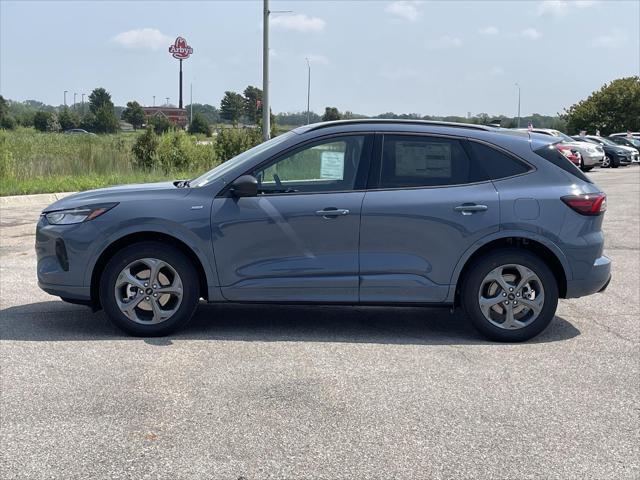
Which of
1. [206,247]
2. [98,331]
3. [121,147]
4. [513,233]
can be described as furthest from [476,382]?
[121,147]

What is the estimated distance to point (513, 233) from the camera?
5.99 metres

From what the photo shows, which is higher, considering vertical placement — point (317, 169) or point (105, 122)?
point (105, 122)

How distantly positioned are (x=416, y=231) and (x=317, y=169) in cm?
94

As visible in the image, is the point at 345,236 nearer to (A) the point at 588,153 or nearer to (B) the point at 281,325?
(B) the point at 281,325

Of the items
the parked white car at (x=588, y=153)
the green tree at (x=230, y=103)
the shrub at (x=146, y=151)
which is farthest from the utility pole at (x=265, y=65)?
the green tree at (x=230, y=103)

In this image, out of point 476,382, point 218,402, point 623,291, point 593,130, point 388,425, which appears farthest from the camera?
point 593,130

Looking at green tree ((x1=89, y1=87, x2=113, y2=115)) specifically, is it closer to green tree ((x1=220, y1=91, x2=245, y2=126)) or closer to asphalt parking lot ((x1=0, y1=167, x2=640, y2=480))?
green tree ((x1=220, y1=91, x2=245, y2=126))

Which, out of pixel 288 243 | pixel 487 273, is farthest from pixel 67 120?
pixel 487 273

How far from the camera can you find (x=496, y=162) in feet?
20.2

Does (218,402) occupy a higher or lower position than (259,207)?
lower

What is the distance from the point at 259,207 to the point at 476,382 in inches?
83.5

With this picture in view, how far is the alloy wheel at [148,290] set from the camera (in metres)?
Answer: 5.92

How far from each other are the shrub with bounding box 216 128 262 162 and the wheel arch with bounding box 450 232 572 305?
1873cm

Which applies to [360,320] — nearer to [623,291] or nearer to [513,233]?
[513,233]
